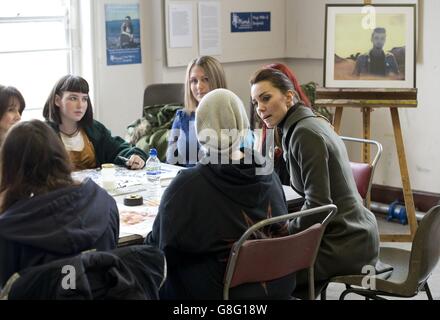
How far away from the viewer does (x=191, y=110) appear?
4.18 meters

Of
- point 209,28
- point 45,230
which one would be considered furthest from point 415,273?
point 209,28

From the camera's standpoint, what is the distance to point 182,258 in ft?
8.14

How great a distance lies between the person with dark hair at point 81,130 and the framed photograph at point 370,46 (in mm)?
1783

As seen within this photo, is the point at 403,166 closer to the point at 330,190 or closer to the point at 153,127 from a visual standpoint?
the point at 153,127

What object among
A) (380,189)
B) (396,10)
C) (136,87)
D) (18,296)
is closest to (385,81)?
(396,10)

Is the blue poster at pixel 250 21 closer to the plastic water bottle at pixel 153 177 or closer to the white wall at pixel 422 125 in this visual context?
the white wall at pixel 422 125

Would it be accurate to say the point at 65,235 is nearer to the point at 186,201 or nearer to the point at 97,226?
the point at 97,226

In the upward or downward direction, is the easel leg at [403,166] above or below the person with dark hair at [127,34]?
below

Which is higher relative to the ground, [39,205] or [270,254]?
[39,205]

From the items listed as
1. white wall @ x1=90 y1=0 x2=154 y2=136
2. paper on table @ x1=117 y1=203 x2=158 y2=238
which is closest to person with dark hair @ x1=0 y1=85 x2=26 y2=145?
paper on table @ x1=117 y1=203 x2=158 y2=238

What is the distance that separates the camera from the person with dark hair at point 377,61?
4812 millimetres

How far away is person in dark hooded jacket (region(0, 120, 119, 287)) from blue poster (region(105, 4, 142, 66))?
114 inches

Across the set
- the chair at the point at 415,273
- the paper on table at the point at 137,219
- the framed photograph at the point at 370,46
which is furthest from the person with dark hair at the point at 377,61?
the paper on table at the point at 137,219

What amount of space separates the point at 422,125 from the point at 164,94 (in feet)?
6.40
